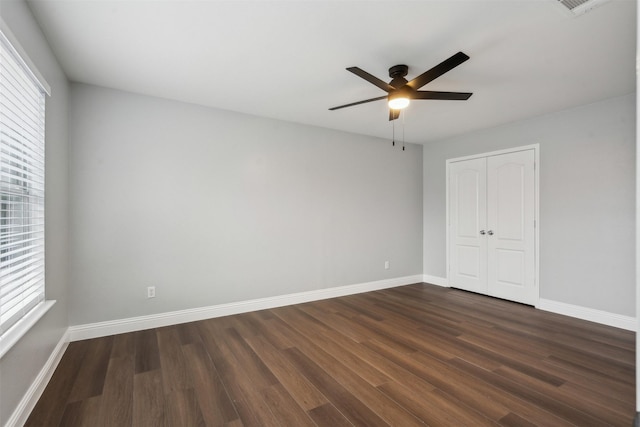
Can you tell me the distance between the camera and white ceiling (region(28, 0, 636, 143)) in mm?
1982

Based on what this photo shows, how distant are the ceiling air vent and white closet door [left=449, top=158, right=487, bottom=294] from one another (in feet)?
9.56

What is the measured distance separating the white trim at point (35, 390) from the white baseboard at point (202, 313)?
12.2 inches

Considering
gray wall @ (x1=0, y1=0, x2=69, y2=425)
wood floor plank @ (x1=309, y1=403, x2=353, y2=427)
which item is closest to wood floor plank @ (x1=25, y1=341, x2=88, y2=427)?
gray wall @ (x1=0, y1=0, x2=69, y2=425)

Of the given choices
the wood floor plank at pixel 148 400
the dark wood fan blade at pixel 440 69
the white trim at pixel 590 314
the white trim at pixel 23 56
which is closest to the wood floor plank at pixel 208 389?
the wood floor plank at pixel 148 400

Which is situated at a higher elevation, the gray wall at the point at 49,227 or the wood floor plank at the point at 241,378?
the gray wall at the point at 49,227

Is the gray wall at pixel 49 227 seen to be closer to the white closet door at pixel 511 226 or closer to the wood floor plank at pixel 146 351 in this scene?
the wood floor plank at pixel 146 351

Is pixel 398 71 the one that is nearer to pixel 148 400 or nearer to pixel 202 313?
pixel 148 400

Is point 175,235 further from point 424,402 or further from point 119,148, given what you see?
point 424,402

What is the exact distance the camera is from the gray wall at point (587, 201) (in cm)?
335

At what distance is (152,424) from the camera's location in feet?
5.84

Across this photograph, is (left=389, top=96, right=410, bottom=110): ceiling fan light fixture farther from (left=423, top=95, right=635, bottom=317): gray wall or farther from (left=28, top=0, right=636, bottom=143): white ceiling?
(left=423, top=95, right=635, bottom=317): gray wall

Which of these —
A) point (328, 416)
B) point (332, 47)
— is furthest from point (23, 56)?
point (328, 416)

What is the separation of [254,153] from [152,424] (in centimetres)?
300

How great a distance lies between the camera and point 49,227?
7.89ft
